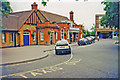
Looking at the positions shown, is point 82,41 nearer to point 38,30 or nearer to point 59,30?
point 59,30

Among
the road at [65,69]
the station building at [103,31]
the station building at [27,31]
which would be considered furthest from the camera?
the station building at [103,31]

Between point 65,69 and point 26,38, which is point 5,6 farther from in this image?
point 26,38

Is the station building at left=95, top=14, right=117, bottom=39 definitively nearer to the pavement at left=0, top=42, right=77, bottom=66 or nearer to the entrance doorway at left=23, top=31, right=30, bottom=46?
the entrance doorway at left=23, top=31, right=30, bottom=46

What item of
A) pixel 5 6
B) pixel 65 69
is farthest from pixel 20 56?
pixel 65 69

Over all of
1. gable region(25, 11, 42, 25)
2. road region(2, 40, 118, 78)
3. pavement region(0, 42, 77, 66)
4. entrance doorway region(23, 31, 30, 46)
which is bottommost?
road region(2, 40, 118, 78)

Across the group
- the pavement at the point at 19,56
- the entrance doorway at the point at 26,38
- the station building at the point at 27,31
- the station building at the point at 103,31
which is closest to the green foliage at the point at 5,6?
the pavement at the point at 19,56

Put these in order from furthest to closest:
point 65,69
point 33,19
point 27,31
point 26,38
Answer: point 33,19, point 27,31, point 26,38, point 65,69

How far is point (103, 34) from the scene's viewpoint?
208 feet

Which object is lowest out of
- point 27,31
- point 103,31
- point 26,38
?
point 26,38

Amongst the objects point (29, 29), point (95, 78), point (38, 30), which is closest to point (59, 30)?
point (38, 30)

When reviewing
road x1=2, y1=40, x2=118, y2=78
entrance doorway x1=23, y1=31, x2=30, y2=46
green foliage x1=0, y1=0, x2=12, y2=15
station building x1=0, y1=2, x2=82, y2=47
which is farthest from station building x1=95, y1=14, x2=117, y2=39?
green foliage x1=0, y1=0, x2=12, y2=15

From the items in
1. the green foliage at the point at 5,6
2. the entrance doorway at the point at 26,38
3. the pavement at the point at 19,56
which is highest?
the green foliage at the point at 5,6

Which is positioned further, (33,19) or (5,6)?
(33,19)

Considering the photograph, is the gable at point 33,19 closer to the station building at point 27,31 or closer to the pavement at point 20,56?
the station building at point 27,31
